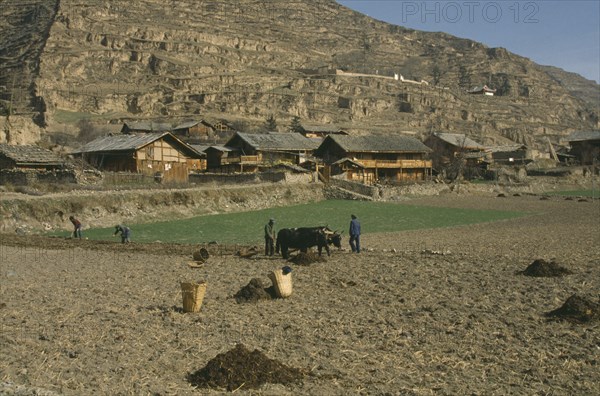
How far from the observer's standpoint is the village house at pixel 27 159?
151 feet

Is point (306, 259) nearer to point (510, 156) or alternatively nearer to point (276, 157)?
point (276, 157)

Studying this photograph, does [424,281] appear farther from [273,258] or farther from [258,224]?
[258,224]

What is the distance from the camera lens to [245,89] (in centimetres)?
15012

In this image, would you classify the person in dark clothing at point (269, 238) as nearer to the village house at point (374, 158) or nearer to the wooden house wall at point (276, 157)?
the village house at point (374, 158)

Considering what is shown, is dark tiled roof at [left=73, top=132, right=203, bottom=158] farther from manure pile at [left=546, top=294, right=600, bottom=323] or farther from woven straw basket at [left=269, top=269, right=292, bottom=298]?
manure pile at [left=546, top=294, right=600, bottom=323]

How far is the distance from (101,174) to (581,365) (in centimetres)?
4499

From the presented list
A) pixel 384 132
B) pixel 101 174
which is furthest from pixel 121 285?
pixel 384 132

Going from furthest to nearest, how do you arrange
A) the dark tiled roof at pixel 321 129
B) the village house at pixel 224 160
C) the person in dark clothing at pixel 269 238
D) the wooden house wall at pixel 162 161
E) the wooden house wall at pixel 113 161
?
the dark tiled roof at pixel 321 129 → the village house at pixel 224 160 → the wooden house wall at pixel 113 161 → the wooden house wall at pixel 162 161 → the person in dark clothing at pixel 269 238

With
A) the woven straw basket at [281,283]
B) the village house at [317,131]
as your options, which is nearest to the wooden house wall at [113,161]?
the woven straw basket at [281,283]

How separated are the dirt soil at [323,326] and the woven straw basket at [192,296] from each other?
236mm

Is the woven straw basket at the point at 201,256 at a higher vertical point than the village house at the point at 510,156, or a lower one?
lower

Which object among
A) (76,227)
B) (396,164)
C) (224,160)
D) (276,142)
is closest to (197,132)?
(276,142)

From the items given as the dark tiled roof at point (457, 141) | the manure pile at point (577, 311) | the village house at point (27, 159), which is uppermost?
the dark tiled roof at point (457, 141)

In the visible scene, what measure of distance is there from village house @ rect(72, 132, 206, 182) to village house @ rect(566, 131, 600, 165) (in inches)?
2824
